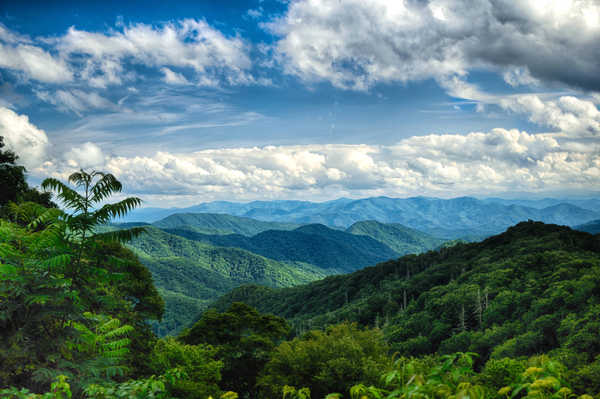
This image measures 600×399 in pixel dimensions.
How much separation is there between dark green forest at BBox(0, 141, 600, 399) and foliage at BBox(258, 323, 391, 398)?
4.0 inches

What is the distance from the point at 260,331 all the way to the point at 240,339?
2343mm

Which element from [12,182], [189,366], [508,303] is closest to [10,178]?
[12,182]

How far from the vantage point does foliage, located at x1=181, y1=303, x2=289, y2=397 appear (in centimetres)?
3102

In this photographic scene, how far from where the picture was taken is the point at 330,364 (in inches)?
731

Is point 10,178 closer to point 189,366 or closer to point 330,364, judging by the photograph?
point 189,366

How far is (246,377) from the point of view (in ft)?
102

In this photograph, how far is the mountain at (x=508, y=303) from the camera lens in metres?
37.2

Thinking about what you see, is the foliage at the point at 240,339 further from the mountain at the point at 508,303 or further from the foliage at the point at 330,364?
the mountain at the point at 508,303

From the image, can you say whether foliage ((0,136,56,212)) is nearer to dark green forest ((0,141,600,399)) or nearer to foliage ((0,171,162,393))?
dark green forest ((0,141,600,399))

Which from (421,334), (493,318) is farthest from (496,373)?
(421,334)

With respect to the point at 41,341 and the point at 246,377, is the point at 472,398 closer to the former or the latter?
the point at 41,341

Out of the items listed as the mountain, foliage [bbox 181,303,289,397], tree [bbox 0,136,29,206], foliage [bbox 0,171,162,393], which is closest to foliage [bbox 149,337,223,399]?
foliage [bbox 181,303,289,397]

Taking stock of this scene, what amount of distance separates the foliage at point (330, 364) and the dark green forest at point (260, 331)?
101 mm

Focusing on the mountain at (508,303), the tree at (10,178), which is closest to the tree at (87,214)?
the tree at (10,178)
